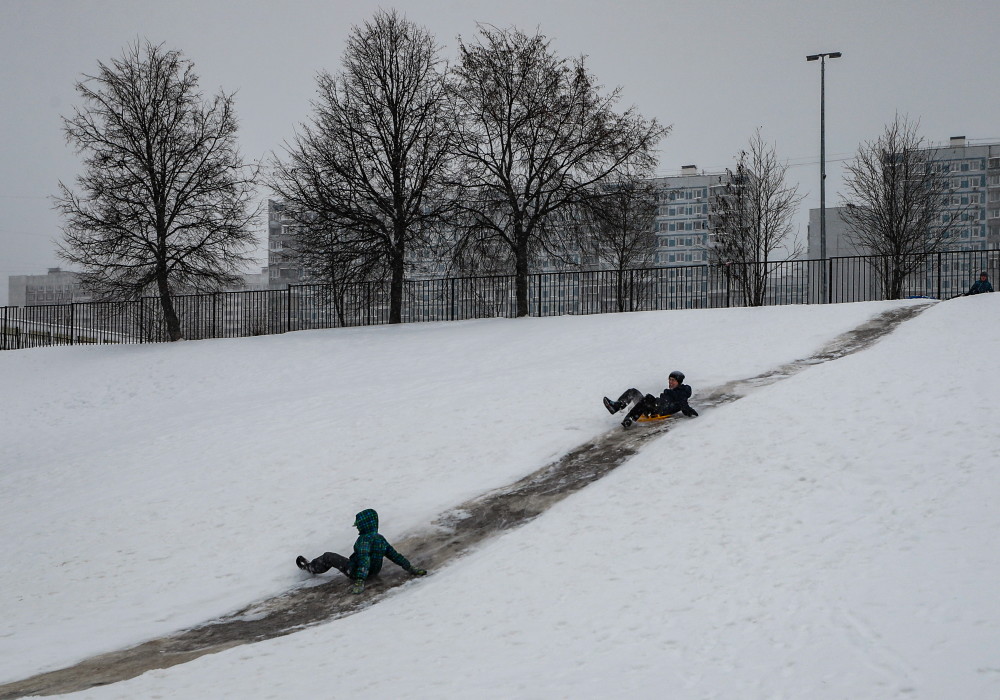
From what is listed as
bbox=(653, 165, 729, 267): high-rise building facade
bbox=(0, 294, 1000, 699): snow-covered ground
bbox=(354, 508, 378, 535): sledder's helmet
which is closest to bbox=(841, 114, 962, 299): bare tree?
bbox=(0, 294, 1000, 699): snow-covered ground

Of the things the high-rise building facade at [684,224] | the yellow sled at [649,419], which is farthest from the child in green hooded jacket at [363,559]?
the high-rise building facade at [684,224]

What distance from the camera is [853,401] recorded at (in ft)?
35.9

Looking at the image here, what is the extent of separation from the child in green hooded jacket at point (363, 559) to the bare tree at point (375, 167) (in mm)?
18233

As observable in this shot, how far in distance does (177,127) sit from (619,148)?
663 inches

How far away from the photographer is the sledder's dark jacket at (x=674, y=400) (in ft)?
40.2

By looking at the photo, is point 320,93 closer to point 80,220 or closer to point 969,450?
point 80,220

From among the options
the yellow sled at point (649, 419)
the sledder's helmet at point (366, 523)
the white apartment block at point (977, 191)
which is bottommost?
the sledder's helmet at point (366, 523)

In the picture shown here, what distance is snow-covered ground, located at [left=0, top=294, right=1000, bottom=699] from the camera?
581 cm

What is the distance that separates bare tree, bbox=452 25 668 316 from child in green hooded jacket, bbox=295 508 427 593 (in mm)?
18390

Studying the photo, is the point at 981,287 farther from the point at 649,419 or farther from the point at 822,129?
the point at 649,419

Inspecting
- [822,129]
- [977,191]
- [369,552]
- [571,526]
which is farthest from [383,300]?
[977,191]

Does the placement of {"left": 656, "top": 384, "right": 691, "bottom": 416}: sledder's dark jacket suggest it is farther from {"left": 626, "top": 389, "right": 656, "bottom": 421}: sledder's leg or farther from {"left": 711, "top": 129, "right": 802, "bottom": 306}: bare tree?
{"left": 711, "top": 129, "right": 802, "bottom": 306}: bare tree

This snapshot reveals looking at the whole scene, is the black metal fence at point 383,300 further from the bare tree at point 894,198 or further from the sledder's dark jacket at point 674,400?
the sledder's dark jacket at point 674,400

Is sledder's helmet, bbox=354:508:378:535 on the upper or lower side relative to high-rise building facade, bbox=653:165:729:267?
lower
